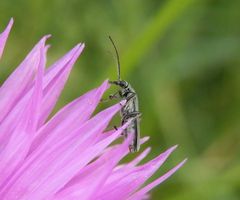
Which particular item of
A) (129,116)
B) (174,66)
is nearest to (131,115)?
(129,116)

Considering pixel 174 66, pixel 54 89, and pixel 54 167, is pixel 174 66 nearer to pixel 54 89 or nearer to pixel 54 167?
pixel 54 89

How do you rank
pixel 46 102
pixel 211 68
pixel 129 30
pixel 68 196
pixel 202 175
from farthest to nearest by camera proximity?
pixel 211 68 → pixel 129 30 → pixel 202 175 → pixel 46 102 → pixel 68 196

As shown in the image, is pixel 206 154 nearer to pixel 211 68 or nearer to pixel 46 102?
pixel 211 68

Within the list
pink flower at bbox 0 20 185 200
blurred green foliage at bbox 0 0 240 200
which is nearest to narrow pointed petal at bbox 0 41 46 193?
pink flower at bbox 0 20 185 200

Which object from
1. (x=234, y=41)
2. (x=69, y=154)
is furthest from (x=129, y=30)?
(x=69, y=154)

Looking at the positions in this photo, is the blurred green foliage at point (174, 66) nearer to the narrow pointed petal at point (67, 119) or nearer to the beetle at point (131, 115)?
the beetle at point (131, 115)

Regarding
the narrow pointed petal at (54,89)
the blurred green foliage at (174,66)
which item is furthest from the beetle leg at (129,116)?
the blurred green foliage at (174,66)
